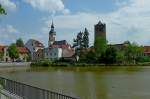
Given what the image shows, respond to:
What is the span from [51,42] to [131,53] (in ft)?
191

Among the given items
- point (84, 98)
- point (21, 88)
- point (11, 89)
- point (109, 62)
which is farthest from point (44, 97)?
point (109, 62)

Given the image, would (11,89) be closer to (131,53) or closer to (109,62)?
(109,62)

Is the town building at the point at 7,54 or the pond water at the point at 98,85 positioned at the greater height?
the town building at the point at 7,54

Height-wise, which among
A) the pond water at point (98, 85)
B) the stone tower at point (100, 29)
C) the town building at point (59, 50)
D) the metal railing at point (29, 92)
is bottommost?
the pond water at point (98, 85)

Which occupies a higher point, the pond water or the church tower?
the church tower

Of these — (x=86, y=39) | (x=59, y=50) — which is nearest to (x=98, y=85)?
(x=86, y=39)

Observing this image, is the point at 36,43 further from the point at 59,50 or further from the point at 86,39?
the point at 86,39

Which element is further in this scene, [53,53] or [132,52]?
[53,53]

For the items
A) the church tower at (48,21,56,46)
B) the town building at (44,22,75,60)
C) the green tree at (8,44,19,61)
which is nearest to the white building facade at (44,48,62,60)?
the town building at (44,22,75,60)

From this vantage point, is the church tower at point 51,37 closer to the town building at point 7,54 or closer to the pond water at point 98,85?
the town building at point 7,54

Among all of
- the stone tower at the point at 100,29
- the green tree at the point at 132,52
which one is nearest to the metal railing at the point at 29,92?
the green tree at the point at 132,52

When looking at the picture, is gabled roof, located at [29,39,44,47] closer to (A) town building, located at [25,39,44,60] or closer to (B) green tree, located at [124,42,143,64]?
(A) town building, located at [25,39,44,60]

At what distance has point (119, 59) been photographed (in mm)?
128875

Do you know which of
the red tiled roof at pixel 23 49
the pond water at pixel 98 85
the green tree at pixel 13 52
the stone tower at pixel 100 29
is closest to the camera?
the pond water at pixel 98 85
